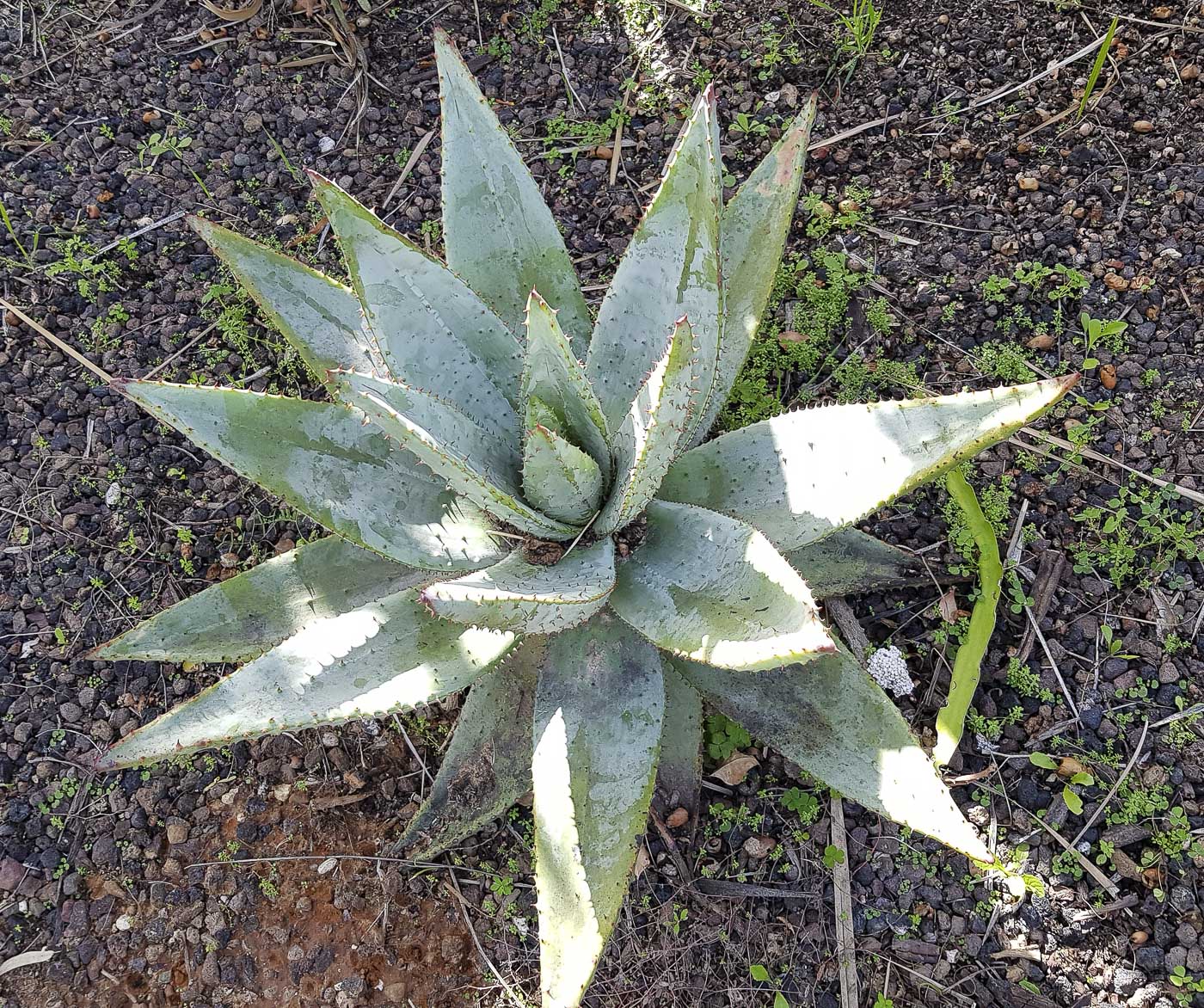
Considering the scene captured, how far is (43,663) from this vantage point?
251cm

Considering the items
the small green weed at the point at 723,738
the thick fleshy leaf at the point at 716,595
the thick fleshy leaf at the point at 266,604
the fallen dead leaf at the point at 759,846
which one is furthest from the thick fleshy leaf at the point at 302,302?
the fallen dead leaf at the point at 759,846

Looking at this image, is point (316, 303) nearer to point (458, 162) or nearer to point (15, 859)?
point (458, 162)

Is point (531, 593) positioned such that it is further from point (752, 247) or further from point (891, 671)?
point (891, 671)

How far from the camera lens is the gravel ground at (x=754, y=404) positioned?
7.02 feet

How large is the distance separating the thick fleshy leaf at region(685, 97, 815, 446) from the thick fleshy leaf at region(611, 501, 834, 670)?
315mm

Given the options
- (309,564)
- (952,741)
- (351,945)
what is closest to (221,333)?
(309,564)

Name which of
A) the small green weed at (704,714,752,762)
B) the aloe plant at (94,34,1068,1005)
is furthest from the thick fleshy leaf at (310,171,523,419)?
the small green weed at (704,714,752,762)

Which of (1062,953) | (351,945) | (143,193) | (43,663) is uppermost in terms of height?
(143,193)

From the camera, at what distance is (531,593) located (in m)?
1.48

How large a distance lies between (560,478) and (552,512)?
5.0 inches

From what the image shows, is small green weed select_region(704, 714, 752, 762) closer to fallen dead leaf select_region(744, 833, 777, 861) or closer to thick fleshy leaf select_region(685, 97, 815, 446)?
fallen dead leaf select_region(744, 833, 777, 861)

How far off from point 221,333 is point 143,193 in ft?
2.12

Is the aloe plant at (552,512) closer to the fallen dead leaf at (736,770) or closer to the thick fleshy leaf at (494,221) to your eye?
the thick fleshy leaf at (494,221)

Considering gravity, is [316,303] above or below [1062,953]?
above
